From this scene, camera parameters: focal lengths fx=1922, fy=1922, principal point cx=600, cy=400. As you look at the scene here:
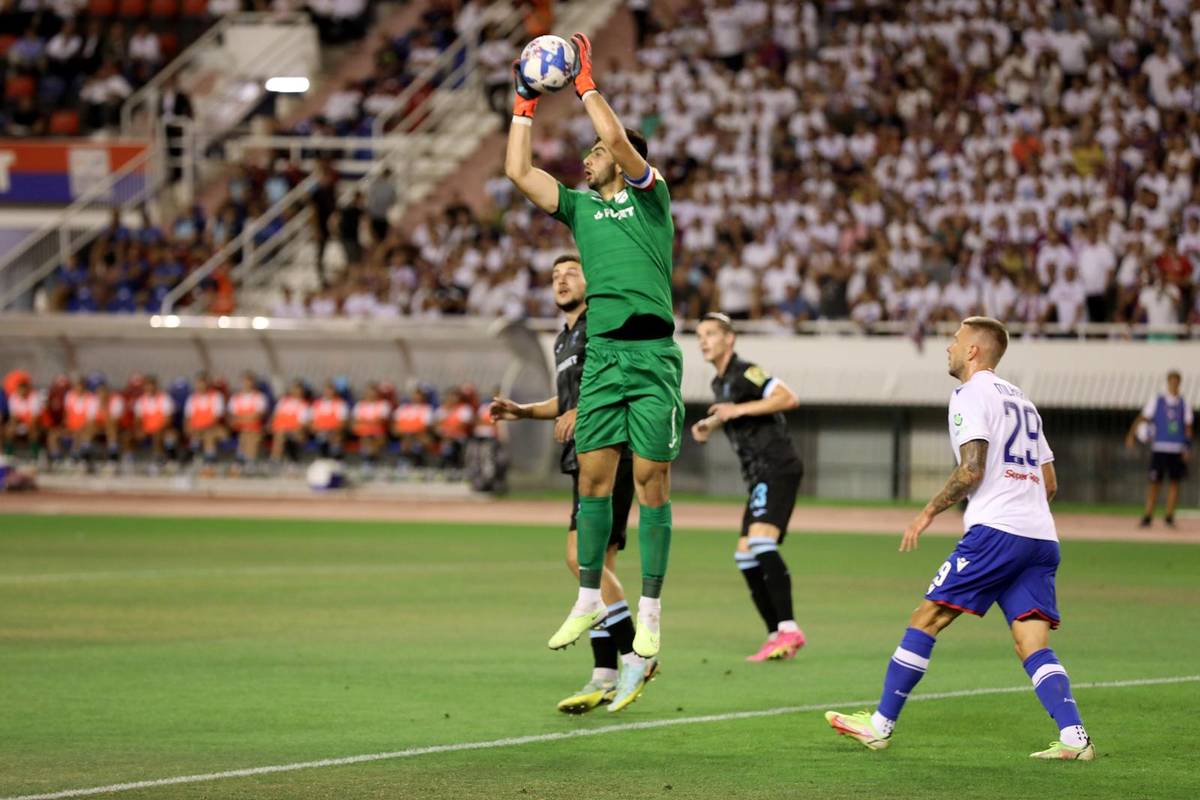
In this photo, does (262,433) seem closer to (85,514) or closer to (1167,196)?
(85,514)

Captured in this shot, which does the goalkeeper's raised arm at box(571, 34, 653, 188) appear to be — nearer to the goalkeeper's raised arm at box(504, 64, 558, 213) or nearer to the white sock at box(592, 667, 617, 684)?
the goalkeeper's raised arm at box(504, 64, 558, 213)

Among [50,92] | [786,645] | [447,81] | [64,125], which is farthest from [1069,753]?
[50,92]

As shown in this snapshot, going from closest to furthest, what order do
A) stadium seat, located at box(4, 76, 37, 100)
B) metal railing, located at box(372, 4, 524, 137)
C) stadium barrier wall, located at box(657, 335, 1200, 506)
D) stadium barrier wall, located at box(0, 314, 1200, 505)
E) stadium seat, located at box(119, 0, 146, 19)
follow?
stadium barrier wall, located at box(657, 335, 1200, 506) < stadium barrier wall, located at box(0, 314, 1200, 505) < metal railing, located at box(372, 4, 524, 137) < stadium seat, located at box(4, 76, 37, 100) < stadium seat, located at box(119, 0, 146, 19)

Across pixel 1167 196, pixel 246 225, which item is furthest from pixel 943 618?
pixel 246 225

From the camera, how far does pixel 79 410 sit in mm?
34312

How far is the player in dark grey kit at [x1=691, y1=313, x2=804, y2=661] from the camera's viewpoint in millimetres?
12945

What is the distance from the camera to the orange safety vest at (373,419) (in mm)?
32281

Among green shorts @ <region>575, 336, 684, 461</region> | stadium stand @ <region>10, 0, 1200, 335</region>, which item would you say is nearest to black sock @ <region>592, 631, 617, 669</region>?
green shorts @ <region>575, 336, 684, 461</region>

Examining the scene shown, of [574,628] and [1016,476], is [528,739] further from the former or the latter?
[1016,476]

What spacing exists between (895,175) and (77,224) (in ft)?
58.9

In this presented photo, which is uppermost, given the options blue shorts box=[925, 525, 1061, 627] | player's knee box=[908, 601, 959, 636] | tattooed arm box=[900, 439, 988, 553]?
tattooed arm box=[900, 439, 988, 553]

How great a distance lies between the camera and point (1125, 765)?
342 inches

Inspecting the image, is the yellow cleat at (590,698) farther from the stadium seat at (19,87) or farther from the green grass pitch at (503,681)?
the stadium seat at (19,87)

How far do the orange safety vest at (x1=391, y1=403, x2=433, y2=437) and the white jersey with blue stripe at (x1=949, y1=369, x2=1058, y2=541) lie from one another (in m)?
23.6
